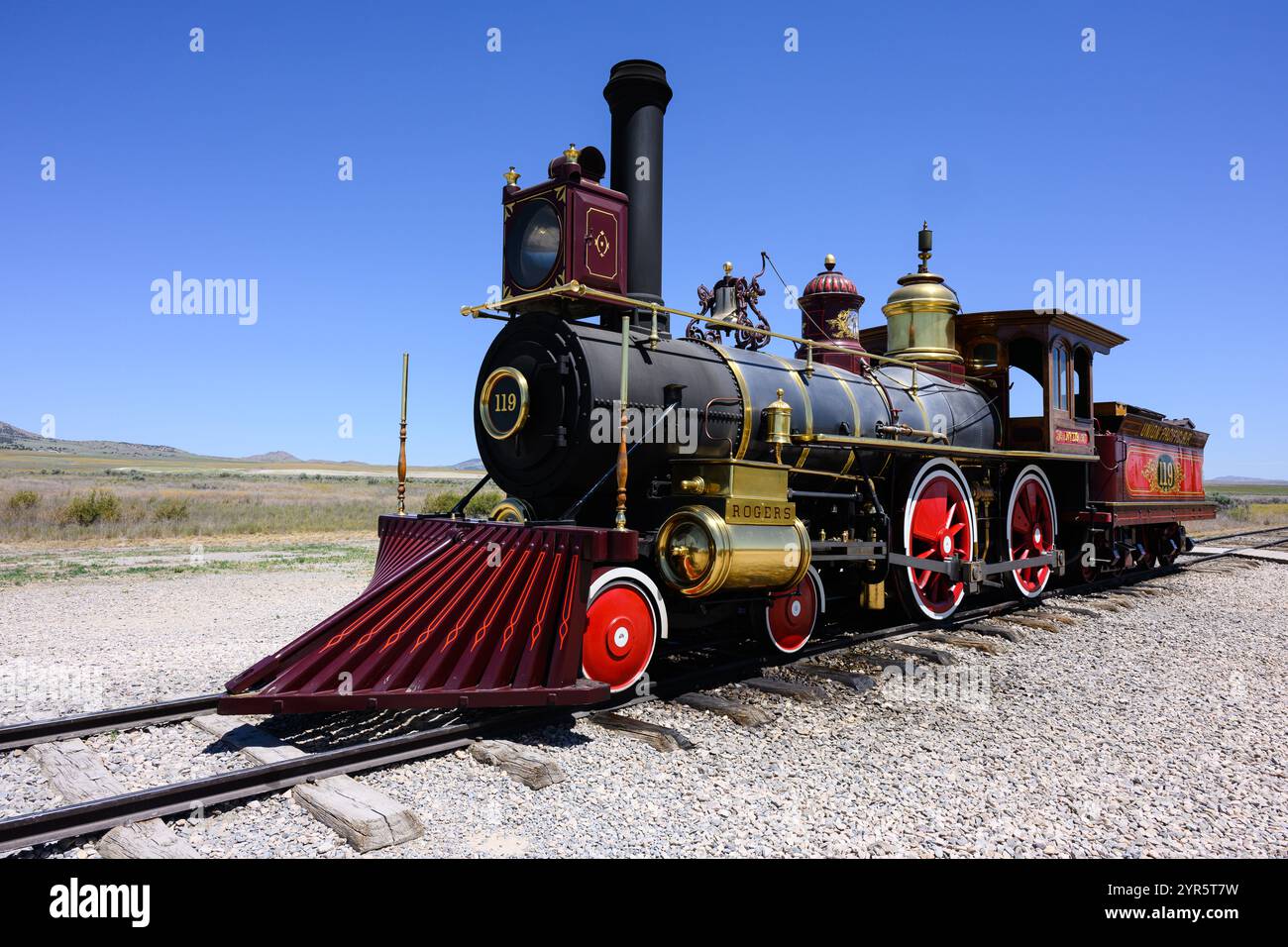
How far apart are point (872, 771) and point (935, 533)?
4428 millimetres

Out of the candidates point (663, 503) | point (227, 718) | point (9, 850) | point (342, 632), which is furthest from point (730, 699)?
point (9, 850)

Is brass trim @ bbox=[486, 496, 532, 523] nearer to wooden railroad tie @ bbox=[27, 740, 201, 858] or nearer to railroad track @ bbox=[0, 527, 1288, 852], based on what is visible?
railroad track @ bbox=[0, 527, 1288, 852]

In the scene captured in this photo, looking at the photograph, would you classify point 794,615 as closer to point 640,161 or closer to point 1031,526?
point 640,161

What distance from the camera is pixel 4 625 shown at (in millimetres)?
8789

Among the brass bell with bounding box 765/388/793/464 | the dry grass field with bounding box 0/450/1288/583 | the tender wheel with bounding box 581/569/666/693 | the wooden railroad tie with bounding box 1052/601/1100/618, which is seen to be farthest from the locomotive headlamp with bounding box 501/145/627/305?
the dry grass field with bounding box 0/450/1288/583

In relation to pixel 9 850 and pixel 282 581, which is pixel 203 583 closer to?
pixel 282 581

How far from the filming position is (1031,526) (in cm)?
1038

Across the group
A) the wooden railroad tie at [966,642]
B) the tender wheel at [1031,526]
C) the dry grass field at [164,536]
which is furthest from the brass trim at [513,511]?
the dry grass field at [164,536]

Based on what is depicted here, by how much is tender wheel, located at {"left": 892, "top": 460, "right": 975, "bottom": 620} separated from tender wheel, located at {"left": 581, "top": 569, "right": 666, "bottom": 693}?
3.41 meters

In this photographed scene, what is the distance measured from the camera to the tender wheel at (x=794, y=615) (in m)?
6.65

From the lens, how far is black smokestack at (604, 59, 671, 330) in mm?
6691

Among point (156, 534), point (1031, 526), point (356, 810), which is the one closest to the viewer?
point (356, 810)

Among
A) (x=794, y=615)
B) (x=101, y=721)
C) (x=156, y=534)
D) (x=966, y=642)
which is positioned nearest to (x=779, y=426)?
(x=794, y=615)

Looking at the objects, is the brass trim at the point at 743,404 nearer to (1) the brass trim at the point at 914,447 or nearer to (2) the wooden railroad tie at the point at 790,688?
(1) the brass trim at the point at 914,447
